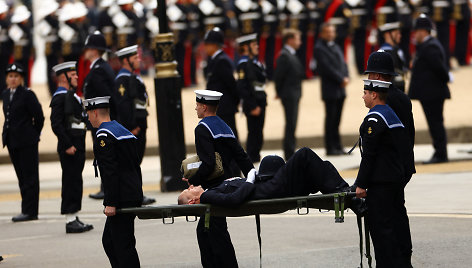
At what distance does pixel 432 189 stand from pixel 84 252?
4.31 metres

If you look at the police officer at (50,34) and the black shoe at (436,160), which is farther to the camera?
the police officer at (50,34)

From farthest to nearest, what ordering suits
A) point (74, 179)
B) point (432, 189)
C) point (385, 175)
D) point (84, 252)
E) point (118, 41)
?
point (118, 41) < point (432, 189) < point (74, 179) < point (84, 252) < point (385, 175)

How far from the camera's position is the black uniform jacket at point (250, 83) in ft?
52.5

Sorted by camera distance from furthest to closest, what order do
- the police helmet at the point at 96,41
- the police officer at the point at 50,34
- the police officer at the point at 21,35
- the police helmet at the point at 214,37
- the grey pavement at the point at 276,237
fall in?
1. the police officer at the point at 21,35
2. the police officer at the point at 50,34
3. the police helmet at the point at 214,37
4. the police helmet at the point at 96,41
5. the grey pavement at the point at 276,237

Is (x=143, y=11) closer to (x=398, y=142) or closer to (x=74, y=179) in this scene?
(x=74, y=179)

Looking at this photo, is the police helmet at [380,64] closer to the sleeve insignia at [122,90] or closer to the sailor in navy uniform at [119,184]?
the sailor in navy uniform at [119,184]

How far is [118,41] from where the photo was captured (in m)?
25.3

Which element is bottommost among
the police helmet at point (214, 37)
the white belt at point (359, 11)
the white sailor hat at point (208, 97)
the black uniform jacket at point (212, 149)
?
the black uniform jacket at point (212, 149)

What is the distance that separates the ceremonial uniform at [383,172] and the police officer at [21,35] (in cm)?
1760

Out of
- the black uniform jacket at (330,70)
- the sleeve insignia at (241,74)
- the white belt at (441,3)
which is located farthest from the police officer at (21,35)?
the sleeve insignia at (241,74)

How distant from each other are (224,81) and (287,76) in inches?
80.7

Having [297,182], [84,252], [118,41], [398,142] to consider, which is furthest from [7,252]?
[118,41]

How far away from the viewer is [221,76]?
15133 mm

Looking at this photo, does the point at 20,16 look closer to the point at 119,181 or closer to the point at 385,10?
the point at 385,10
